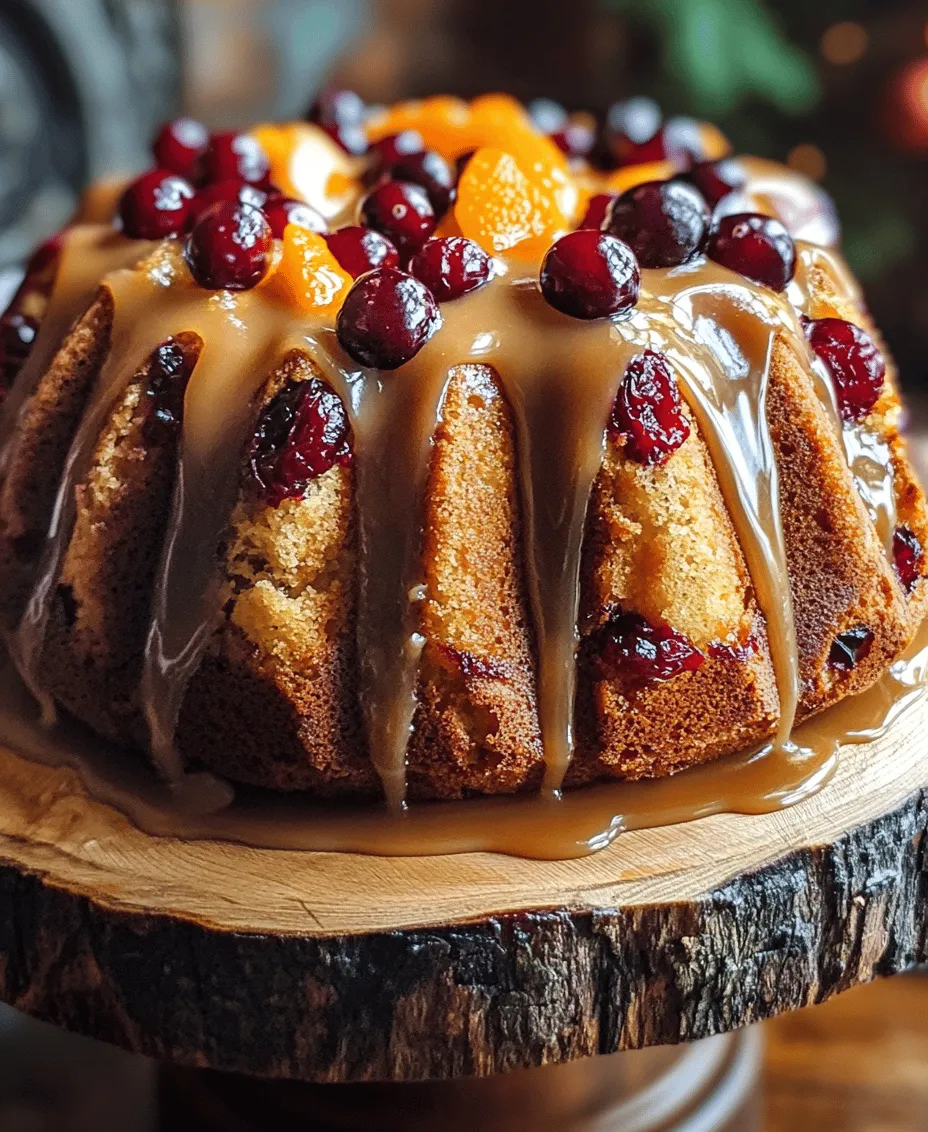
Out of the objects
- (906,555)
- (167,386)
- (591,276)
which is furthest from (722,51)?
(167,386)

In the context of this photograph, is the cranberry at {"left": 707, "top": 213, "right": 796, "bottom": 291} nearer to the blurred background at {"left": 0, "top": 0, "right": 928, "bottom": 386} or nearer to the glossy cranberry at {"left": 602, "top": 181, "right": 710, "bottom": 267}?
the glossy cranberry at {"left": 602, "top": 181, "right": 710, "bottom": 267}

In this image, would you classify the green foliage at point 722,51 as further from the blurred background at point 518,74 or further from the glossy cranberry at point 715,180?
the glossy cranberry at point 715,180

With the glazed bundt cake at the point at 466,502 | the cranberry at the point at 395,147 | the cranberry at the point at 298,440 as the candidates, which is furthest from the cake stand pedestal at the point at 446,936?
the cranberry at the point at 395,147

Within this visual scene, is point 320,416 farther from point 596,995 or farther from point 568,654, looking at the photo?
point 596,995

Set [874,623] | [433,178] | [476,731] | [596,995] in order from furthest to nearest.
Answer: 1. [433,178]
2. [874,623]
3. [476,731]
4. [596,995]

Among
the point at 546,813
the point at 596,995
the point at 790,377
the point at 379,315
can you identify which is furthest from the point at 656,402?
the point at 596,995

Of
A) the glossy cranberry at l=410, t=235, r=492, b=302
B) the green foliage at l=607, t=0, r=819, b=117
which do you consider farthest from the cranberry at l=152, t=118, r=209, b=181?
the green foliage at l=607, t=0, r=819, b=117
